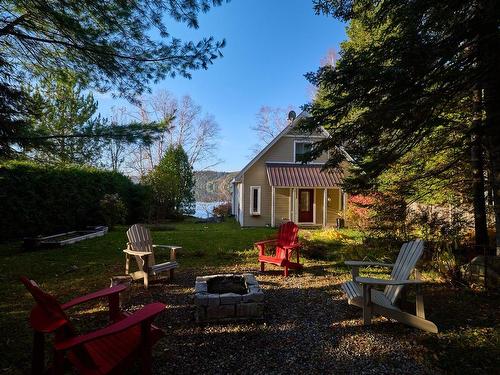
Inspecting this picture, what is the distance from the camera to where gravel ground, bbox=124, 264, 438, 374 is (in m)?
2.88

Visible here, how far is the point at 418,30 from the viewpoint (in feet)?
14.1

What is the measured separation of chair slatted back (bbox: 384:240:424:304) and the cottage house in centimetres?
1157

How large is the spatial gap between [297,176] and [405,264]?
12.2 meters

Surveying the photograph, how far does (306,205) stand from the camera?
16797 mm

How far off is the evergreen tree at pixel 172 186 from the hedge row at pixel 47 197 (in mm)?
3834

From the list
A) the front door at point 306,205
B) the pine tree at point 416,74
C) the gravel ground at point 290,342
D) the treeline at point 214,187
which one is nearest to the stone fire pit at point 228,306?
the gravel ground at point 290,342

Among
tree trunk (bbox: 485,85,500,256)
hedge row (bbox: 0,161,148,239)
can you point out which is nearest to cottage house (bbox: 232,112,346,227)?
hedge row (bbox: 0,161,148,239)

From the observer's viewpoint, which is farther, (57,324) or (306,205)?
(306,205)

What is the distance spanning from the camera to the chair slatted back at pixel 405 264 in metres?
3.78

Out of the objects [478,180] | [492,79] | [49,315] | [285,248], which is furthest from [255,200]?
[49,315]

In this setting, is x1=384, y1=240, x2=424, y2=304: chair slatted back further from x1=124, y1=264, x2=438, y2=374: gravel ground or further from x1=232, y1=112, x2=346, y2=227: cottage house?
x1=232, y1=112, x2=346, y2=227: cottage house

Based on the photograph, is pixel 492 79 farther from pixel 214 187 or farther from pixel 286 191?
pixel 214 187

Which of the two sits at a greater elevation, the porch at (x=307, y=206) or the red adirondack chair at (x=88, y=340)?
the porch at (x=307, y=206)

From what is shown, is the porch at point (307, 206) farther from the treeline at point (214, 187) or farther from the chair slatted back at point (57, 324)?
the treeline at point (214, 187)
